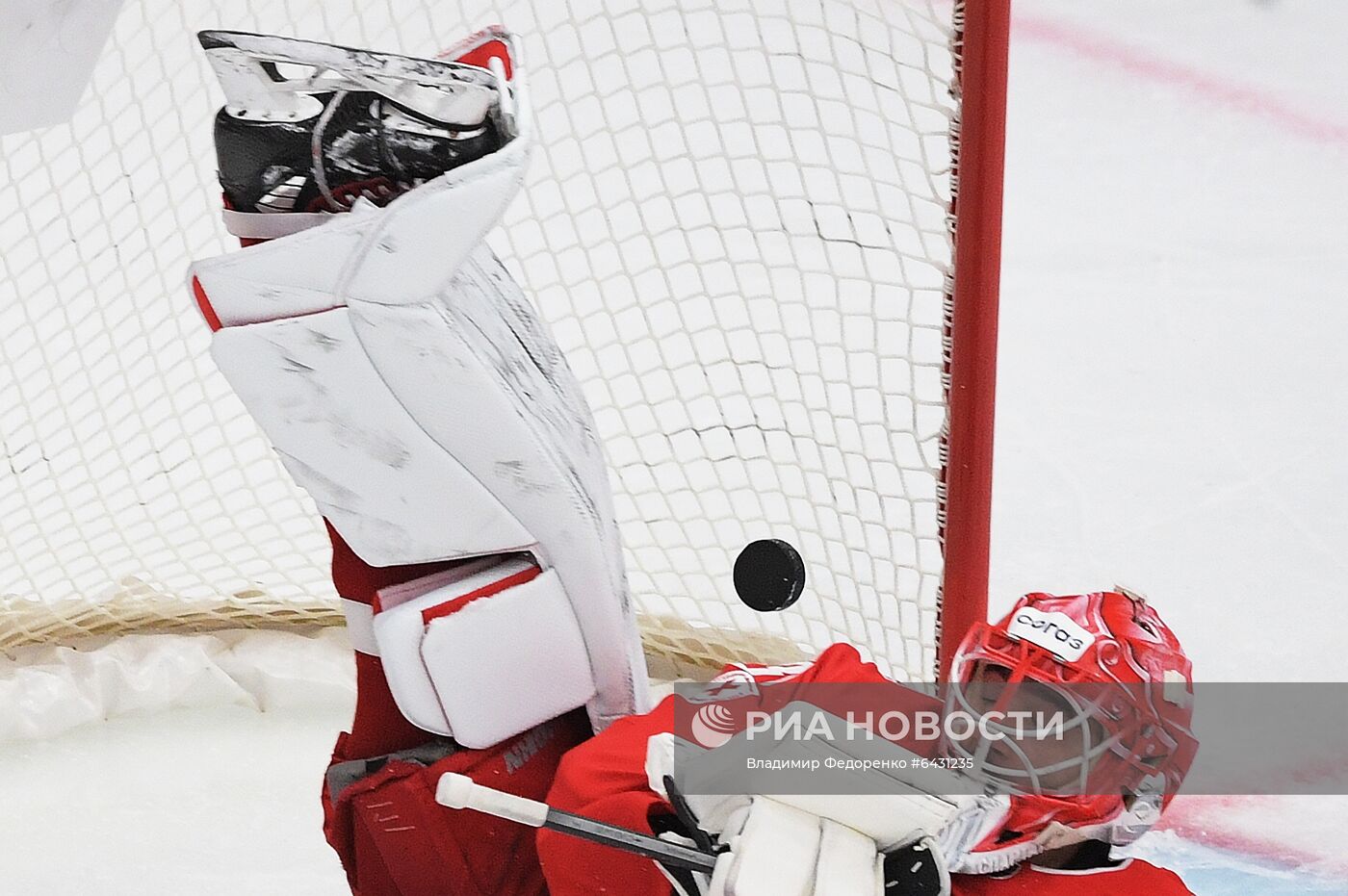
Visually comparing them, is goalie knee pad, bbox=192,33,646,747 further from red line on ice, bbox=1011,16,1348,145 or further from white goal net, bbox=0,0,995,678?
red line on ice, bbox=1011,16,1348,145


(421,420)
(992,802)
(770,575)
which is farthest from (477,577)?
(992,802)

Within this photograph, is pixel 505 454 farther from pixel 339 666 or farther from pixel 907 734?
pixel 339 666

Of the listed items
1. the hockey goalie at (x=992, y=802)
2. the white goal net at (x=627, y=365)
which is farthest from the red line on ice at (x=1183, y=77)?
the hockey goalie at (x=992, y=802)

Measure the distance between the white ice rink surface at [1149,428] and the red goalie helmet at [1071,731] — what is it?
56 centimetres

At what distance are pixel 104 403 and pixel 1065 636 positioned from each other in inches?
59.5

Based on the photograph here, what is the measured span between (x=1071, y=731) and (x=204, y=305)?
642 mm

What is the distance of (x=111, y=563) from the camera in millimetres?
1811

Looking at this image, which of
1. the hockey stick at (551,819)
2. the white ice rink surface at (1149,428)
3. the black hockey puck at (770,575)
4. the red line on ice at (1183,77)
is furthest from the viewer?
the red line on ice at (1183,77)

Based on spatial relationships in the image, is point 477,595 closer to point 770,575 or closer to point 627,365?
point 770,575

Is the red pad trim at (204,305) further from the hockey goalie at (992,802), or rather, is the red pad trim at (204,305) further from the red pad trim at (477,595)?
the hockey goalie at (992,802)

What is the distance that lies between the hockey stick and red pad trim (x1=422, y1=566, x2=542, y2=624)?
0.49ft

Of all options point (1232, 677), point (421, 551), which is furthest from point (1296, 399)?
point (421, 551)

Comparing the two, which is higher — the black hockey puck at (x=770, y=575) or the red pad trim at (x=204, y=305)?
the red pad trim at (x=204, y=305)

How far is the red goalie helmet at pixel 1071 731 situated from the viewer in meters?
0.89
